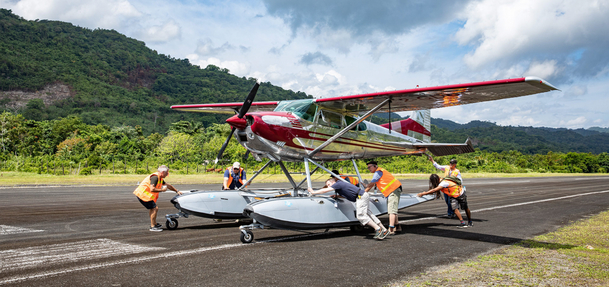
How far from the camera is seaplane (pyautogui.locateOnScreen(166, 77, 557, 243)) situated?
8.10 metres

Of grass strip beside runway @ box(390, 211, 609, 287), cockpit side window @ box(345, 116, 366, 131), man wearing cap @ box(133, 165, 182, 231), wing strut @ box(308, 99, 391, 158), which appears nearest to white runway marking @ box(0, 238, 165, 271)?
man wearing cap @ box(133, 165, 182, 231)

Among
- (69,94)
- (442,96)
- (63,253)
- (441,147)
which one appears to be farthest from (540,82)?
(69,94)

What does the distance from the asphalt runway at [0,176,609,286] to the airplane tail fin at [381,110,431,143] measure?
14.5ft

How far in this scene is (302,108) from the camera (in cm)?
1036

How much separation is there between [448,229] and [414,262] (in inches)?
166

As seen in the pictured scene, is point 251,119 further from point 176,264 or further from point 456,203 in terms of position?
point 456,203

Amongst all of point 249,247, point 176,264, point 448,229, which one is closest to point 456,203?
point 448,229

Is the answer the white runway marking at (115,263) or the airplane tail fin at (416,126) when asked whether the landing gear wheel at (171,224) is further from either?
the airplane tail fin at (416,126)

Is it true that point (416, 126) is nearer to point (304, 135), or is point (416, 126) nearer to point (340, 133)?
point (340, 133)

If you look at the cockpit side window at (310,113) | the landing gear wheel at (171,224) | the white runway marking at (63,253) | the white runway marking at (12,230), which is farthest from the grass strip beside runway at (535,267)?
the white runway marking at (12,230)

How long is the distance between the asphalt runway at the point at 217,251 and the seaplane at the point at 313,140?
1.61ft

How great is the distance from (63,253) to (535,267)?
783 centimetres

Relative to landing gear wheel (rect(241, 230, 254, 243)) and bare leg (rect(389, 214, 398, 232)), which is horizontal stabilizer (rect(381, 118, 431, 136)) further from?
landing gear wheel (rect(241, 230, 254, 243))

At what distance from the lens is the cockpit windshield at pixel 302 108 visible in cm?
1029
